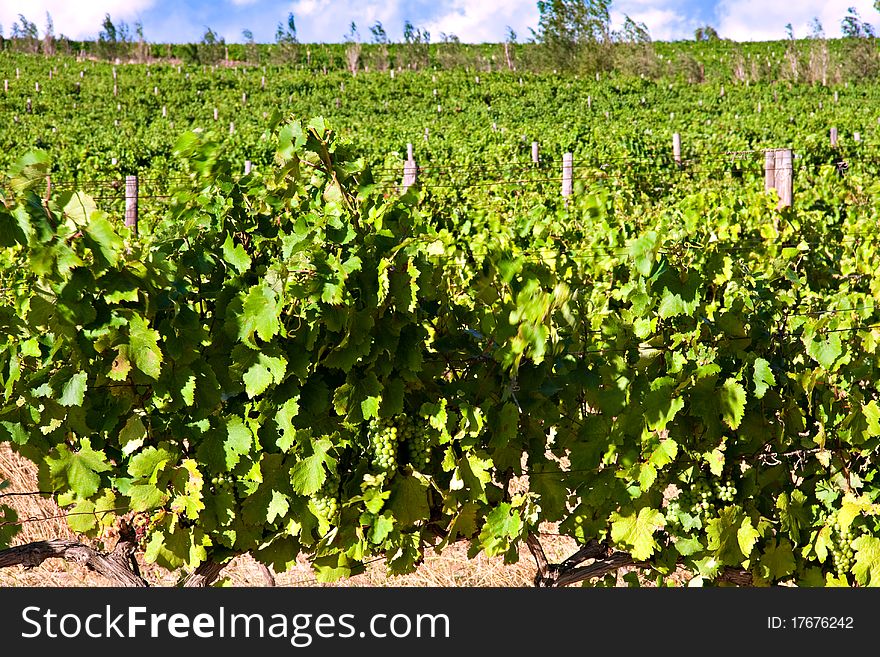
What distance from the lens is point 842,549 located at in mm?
2254

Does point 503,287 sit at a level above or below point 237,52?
below

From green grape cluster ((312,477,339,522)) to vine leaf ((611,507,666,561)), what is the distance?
2.51 ft

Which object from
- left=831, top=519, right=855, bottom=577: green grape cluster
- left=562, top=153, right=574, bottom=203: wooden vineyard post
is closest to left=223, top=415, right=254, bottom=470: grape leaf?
left=831, top=519, right=855, bottom=577: green grape cluster

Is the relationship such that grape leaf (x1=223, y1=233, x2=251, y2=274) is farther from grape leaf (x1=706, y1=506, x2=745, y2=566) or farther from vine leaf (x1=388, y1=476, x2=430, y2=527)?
grape leaf (x1=706, y1=506, x2=745, y2=566)

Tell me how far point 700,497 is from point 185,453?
1.44 m

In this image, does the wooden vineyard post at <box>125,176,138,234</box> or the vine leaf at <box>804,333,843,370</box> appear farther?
the wooden vineyard post at <box>125,176,138,234</box>

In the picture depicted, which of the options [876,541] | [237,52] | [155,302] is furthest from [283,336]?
[237,52]

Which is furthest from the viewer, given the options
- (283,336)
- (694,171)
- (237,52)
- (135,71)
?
(237,52)

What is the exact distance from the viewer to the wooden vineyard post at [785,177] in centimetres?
627

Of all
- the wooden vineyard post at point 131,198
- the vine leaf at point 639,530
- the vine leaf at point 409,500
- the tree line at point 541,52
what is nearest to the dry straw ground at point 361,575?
the vine leaf at point 639,530

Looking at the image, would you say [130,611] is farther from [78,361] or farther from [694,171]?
[694,171]

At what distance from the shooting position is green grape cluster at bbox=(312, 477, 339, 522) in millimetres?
2186

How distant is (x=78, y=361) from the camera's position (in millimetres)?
2059

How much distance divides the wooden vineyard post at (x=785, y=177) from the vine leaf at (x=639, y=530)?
15.2 feet
